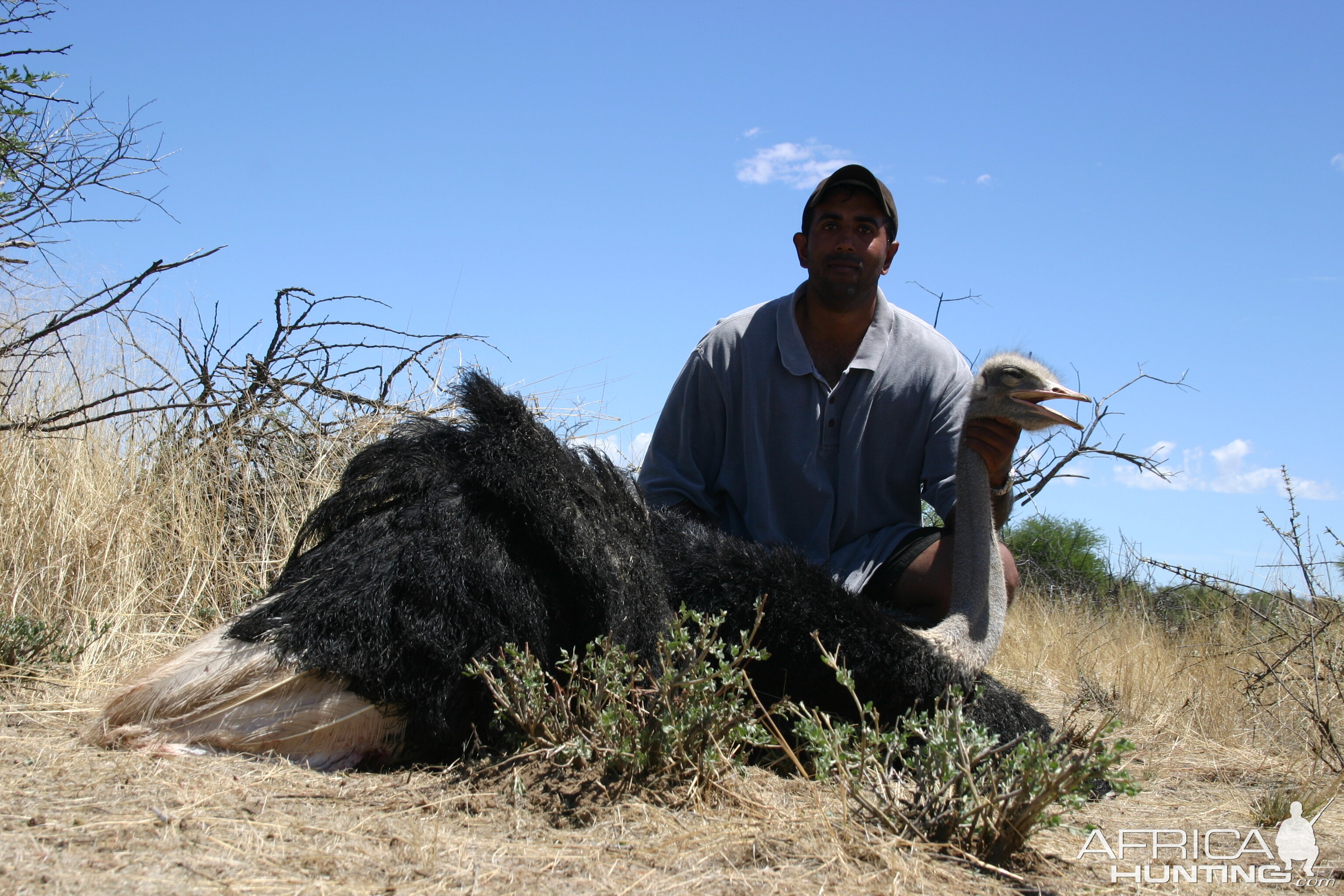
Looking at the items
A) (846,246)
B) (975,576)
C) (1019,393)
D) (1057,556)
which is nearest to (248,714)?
(975,576)

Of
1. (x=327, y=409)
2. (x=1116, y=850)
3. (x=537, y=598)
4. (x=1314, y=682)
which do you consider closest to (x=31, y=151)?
(x=327, y=409)

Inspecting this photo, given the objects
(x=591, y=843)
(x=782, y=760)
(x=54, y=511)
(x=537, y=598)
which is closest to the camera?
(x=591, y=843)

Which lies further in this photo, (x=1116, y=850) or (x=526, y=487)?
(x=526, y=487)

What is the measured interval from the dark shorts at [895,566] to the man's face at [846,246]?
1050 mm

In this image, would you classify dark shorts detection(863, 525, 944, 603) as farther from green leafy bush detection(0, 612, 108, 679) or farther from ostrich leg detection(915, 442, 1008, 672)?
green leafy bush detection(0, 612, 108, 679)

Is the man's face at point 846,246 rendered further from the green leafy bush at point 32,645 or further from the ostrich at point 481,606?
the green leafy bush at point 32,645

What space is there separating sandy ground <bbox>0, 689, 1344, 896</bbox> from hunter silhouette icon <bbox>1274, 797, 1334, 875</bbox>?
4 cm

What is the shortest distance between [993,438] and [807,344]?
118cm

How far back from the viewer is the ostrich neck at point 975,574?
11.0 ft

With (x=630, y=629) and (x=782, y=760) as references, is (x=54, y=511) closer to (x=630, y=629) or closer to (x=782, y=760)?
(x=630, y=629)

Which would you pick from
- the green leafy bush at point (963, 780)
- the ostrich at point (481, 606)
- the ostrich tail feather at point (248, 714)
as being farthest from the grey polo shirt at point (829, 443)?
the ostrich tail feather at point (248, 714)

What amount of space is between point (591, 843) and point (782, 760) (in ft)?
3.11

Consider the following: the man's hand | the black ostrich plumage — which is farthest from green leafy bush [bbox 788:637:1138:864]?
the man's hand

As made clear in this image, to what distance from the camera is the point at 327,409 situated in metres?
5.71
